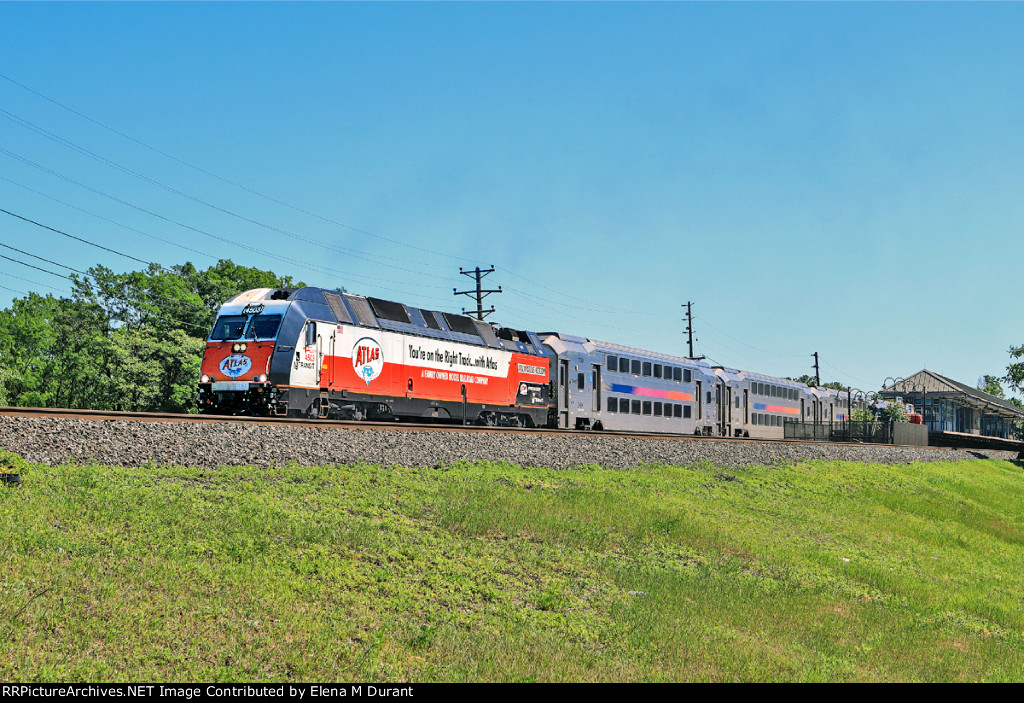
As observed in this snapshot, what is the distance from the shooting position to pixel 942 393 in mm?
102312

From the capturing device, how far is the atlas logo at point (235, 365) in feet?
77.0

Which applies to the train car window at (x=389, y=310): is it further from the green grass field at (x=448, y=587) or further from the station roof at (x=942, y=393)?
the station roof at (x=942, y=393)

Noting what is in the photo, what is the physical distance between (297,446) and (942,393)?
103 m

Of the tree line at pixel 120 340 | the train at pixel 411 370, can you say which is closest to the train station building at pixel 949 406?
the train at pixel 411 370

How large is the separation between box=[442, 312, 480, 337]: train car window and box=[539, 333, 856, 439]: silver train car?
6254mm

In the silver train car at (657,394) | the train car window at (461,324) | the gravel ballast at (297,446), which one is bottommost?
the gravel ballast at (297,446)

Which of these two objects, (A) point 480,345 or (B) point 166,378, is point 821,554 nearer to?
(A) point 480,345

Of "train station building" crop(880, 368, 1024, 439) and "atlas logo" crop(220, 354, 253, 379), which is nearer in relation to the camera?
"atlas logo" crop(220, 354, 253, 379)

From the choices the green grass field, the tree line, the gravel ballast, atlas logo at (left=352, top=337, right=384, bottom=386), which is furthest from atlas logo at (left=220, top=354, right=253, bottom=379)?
the tree line

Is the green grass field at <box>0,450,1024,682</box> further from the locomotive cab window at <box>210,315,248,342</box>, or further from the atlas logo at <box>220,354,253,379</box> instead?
the locomotive cab window at <box>210,315,248,342</box>

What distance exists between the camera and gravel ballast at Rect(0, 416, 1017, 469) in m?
14.5

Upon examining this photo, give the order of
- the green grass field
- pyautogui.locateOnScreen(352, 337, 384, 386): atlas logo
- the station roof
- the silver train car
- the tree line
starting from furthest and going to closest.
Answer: the station roof < the tree line < the silver train car < pyautogui.locateOnScreen(352, 337, 384, 386): atlas logo < the green grass field

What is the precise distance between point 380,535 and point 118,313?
7548 cm

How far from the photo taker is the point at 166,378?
64625 millimetres
